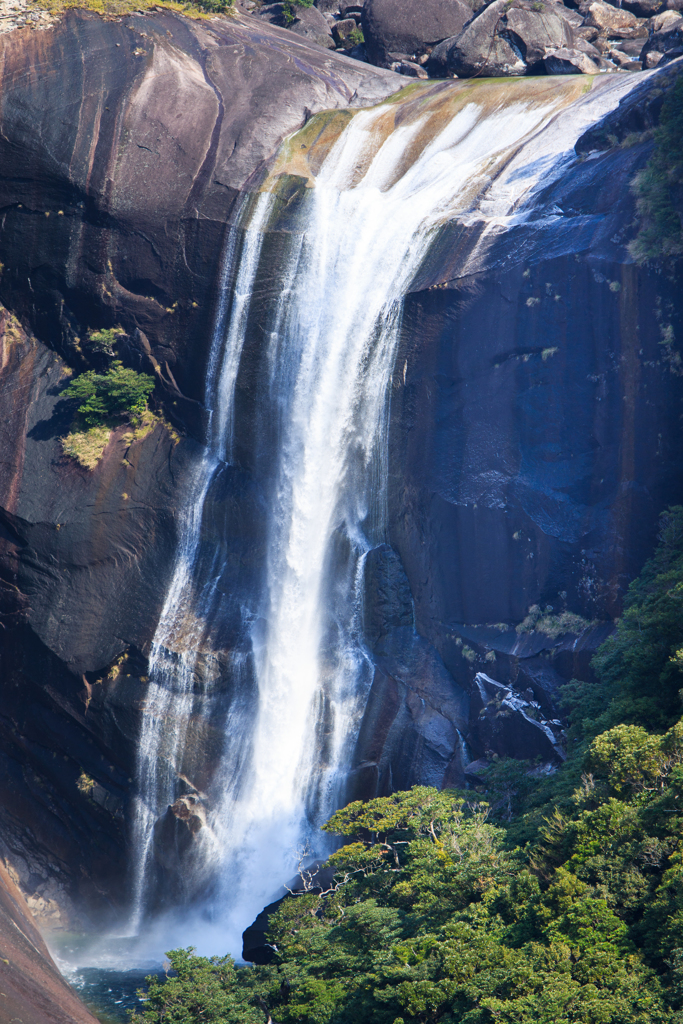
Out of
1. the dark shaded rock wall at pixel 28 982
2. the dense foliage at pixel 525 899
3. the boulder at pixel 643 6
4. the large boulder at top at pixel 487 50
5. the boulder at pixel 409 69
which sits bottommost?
the dark shaded rock wall at pixel 28 982

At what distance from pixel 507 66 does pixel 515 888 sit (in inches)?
1021

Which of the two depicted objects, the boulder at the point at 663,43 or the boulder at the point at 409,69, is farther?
the boulder at the point at 409,69

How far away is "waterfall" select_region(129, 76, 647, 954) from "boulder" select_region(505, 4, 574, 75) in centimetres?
490

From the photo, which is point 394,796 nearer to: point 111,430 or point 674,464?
point 674,464

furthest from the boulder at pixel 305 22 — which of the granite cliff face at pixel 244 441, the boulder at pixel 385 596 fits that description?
the boulder at pixel 385 596

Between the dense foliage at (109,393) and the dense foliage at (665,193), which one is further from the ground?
the dense foliage at (665,193)

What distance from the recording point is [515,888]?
12.1 m

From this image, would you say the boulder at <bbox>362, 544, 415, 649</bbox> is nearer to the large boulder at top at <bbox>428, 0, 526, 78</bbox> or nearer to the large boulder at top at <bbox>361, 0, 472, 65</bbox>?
the large boulder at top at <bbox>428, 0, 526, 78</bbox>

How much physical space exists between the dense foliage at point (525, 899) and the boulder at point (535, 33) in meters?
18.2

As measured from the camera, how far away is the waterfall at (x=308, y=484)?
2145 cm

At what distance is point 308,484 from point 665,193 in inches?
439

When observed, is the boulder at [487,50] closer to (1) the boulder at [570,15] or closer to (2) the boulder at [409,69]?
(2) the boulder at [409,69]

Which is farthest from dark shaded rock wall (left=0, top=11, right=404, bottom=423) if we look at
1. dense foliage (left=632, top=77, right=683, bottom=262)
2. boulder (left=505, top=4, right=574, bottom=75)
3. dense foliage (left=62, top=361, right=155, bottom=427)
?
dense foliage (left=632, top=77, right=683, bottom=262)

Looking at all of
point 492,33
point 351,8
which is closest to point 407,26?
point 492,33
